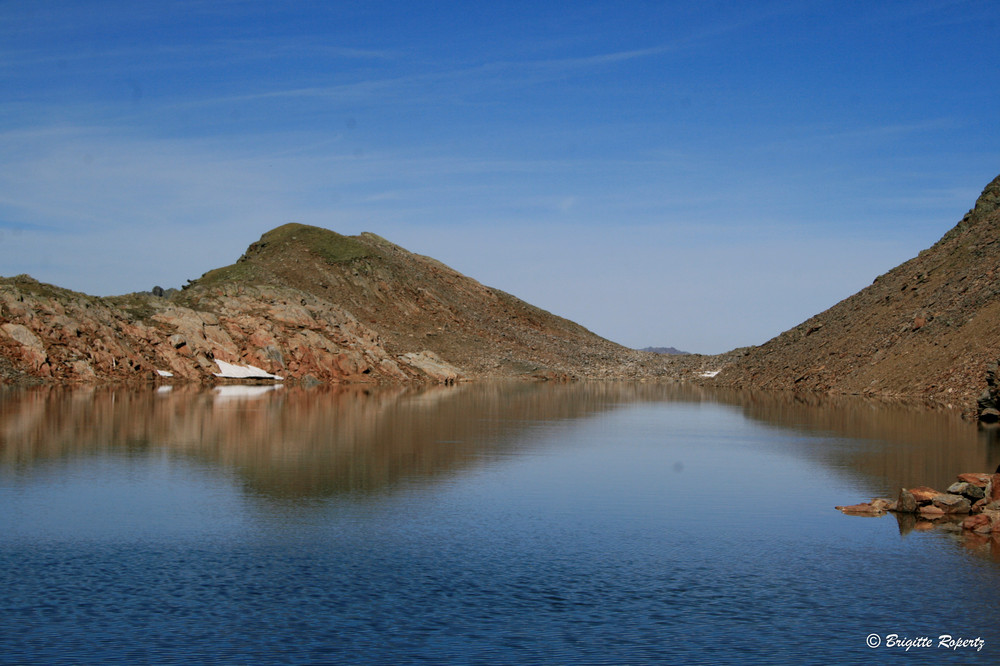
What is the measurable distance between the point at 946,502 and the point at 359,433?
2406cm

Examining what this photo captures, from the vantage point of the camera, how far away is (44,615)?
13.8 meters

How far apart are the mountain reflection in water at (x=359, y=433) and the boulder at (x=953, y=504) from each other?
108 inches

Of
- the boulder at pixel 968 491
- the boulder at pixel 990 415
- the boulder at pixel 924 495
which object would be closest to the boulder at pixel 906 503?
the boulder at pixel 924 495

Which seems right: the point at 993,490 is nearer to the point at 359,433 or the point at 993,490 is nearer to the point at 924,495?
the point at 924,495

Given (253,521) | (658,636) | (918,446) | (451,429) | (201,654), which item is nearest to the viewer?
(201,654)

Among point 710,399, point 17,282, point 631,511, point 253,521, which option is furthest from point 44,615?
point 17,282

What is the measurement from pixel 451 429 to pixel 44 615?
30004mm

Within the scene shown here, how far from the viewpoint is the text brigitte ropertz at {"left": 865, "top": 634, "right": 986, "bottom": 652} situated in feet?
43.1

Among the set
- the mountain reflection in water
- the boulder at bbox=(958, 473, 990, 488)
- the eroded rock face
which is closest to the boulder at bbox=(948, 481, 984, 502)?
the boulder at bbox=(958, 473, 990, 488)

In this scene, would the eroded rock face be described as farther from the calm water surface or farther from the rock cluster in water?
the rock cluster in water

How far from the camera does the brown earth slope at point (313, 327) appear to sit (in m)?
76.4

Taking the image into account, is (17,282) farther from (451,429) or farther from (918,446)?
(918,446)

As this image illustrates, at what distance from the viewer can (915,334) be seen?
7619cm

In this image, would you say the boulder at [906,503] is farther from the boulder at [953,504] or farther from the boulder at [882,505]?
the boulder at [953,504]
